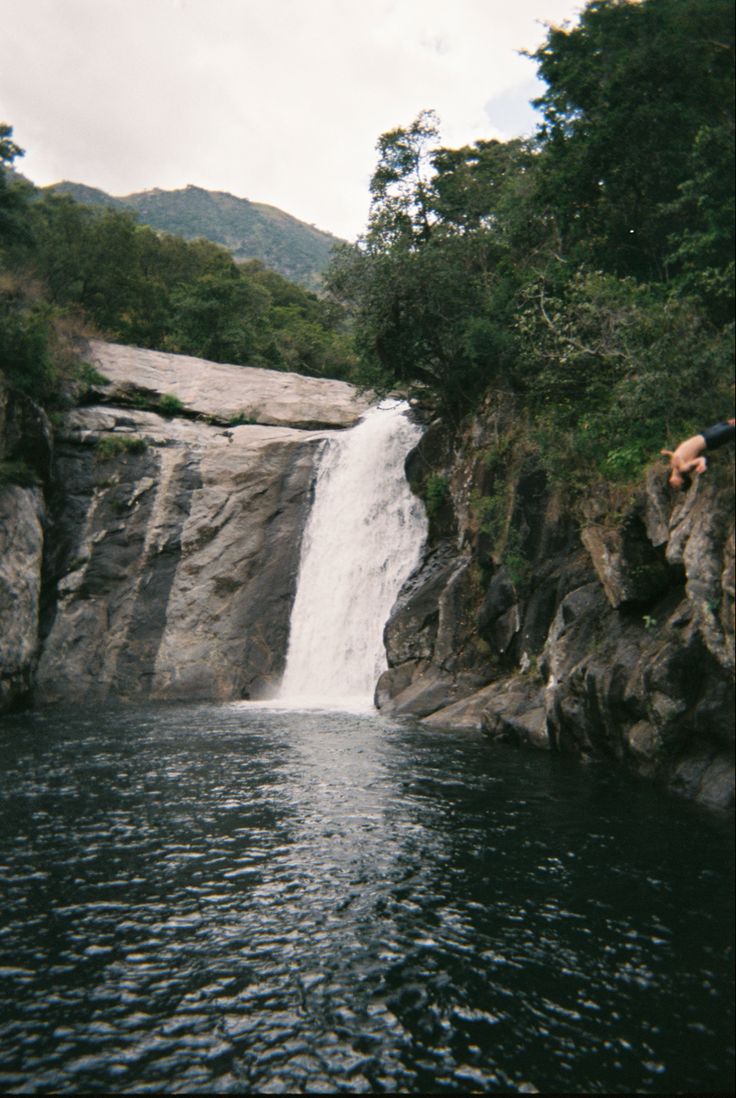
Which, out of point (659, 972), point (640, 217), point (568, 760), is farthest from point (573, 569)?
point (659, 972)

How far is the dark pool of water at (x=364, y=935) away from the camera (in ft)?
19.7

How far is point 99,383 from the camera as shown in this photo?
109 feet

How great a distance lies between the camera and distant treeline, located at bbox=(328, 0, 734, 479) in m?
14.0

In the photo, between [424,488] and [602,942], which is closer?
[602,942]

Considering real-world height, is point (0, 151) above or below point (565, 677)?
above

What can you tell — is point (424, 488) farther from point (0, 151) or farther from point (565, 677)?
point (0, 151)

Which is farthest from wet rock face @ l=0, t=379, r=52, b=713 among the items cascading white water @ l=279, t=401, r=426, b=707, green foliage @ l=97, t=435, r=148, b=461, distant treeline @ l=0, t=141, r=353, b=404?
cascading white water @ l=279, t=401, r=426, b=707

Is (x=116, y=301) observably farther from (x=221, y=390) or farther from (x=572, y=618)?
(x=572, y=618)

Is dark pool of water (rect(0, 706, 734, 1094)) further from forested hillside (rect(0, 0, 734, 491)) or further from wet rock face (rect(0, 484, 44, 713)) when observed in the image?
wet rock face (rect(0, 484, 44, 713))

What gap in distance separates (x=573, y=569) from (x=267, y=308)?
38.9 metres

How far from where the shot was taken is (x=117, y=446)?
31.1 metres

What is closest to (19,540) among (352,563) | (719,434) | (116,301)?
(352,563)

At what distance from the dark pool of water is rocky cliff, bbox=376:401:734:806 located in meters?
1.35

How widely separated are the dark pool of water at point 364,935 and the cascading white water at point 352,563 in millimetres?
12030
